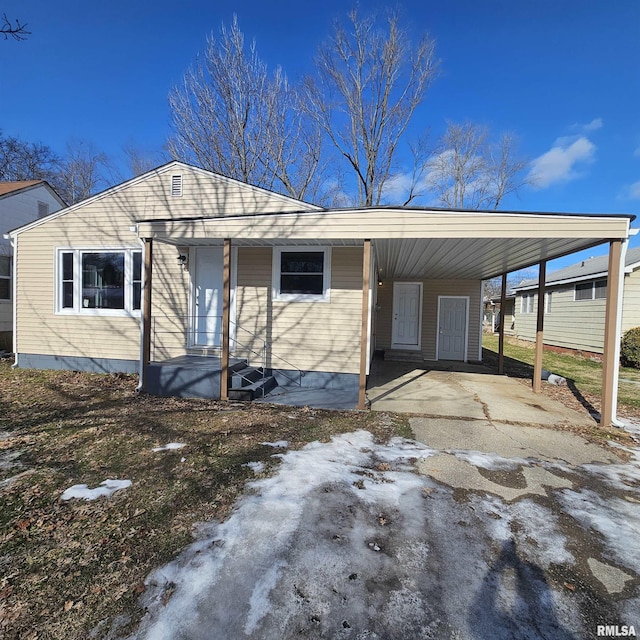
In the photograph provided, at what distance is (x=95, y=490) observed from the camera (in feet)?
10.1

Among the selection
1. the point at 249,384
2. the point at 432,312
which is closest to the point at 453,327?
the point at 432,312

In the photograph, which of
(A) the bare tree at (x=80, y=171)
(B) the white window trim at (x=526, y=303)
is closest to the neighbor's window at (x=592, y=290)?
(B) the white window trim at (x=526, y=303)

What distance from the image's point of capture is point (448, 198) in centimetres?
2183

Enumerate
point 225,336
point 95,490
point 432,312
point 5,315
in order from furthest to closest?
1. point 432,312
2. point 5,315
3. point 225,336
4. point 95,490

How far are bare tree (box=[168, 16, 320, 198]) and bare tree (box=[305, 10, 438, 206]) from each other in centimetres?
151

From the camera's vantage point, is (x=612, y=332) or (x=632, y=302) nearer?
(x=612, y=332)

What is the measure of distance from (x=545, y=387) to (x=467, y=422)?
380 cm

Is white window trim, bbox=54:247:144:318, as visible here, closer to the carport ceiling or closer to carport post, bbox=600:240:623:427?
the carport ceiling

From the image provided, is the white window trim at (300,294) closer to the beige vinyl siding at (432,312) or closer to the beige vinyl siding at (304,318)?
the beige vinyl siding at (304,318)

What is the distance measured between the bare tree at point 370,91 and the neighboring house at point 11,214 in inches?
497

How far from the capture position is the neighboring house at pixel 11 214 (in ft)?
35.8

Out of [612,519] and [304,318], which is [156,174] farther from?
[612,519]

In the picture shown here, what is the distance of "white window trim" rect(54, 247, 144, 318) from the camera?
795 cm

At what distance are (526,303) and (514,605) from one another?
819 inches
